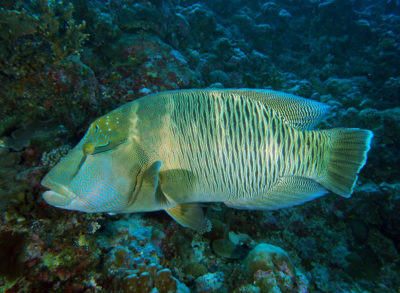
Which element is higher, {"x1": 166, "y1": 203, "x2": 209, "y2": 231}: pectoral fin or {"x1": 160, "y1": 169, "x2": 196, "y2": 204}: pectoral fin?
{"x1": 160, "y1": 169, "x2": 196, "y2": 204}: pectoral fin

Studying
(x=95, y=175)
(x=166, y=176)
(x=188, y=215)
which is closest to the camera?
(x=95, y=175)

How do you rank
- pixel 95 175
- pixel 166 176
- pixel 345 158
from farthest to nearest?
pixel 345 158, pixel 166 176, pixel 95 175

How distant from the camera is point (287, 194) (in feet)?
7.84

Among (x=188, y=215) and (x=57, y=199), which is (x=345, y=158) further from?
(x=57, y=199)

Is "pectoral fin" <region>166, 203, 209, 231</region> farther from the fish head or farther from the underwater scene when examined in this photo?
the fish head

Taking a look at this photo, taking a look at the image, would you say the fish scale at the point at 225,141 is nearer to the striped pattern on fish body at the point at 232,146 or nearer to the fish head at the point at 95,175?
the striped pattern on fish body at the point at 232,146

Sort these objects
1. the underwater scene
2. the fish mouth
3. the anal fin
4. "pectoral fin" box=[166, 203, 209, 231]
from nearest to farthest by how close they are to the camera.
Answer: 1. the fish mouth
2. the underwater scene
3. "pectoral fin" box=[166, 203, 209, 231]
4. the anal fin

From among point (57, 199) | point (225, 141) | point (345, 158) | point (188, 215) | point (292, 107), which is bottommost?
point (188, 215)

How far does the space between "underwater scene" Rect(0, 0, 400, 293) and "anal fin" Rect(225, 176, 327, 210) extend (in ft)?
0.05

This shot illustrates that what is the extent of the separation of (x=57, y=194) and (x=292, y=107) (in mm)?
2400

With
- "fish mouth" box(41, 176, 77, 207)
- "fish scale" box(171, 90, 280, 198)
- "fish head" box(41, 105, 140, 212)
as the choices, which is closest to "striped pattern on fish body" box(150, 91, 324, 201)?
"fish scale" box(171, 90, 280, 198)

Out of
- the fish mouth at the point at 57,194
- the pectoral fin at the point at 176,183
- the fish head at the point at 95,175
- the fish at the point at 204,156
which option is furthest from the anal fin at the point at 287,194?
the fish mouth at the point at 57,194

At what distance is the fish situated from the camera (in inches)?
72.6

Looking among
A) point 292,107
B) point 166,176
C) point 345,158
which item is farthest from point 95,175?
point 345,158
